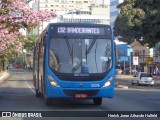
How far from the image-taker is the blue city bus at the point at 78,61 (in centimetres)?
1823

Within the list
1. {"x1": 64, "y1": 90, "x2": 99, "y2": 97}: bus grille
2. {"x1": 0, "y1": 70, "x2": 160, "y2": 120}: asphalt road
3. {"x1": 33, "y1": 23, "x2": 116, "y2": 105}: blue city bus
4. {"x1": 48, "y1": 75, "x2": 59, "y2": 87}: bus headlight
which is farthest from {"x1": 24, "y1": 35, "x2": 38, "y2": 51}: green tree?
{"x1": 64, "y1": 90, "x2": 99, "y2": 97}: bus grille

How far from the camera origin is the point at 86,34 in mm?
18953

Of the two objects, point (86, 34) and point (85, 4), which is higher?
point (85, 4)

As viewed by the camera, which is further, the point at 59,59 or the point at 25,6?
the point at 25,6

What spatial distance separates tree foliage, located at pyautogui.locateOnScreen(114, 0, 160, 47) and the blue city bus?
2485cm

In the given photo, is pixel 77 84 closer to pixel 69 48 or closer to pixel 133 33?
pixel 69 48

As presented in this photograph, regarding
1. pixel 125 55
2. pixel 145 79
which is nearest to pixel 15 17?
pixel 145 79

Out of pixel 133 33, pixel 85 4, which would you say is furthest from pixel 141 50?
pixel 85 4

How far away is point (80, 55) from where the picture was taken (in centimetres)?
1862

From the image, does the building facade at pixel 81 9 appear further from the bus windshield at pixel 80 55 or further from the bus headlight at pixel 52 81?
the bus headlight at pixel 52 81

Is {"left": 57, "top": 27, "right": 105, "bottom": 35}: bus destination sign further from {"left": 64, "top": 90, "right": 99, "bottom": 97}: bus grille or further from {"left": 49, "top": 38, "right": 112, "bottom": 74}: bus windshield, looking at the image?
{"left": 64, "top": 90, "right": 99, "bottom": 97}: bus grille

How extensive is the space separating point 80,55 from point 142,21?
1197 inches

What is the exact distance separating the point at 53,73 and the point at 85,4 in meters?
182

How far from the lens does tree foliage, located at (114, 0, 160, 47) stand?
43.9 m
